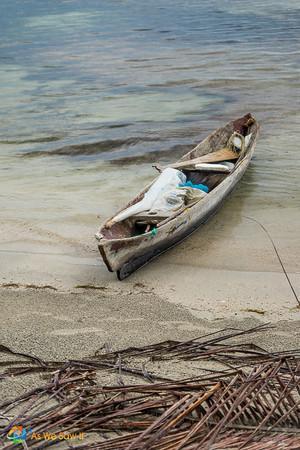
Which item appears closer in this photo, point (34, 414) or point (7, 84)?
point (34, 414)

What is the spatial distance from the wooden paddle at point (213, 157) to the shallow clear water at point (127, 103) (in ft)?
1.56

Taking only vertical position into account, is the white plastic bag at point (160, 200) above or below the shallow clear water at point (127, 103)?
above

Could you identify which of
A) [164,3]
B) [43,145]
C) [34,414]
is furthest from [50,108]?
[164,3]

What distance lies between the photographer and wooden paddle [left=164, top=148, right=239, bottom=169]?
897 centimetres

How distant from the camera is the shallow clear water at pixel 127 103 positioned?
955 cm

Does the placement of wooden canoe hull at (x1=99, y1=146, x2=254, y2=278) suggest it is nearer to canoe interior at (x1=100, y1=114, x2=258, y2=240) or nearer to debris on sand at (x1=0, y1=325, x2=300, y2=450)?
canoe interior at (x1=100, y1=114, x2=258, y2=240)

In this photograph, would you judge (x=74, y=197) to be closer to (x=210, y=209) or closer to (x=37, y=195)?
(x=37, y=195)

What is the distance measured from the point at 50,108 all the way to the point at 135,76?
4.08 metres

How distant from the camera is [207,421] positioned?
327cm

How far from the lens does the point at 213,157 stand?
9.52 m

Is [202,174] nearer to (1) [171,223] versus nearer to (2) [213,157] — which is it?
(2) [213,157]

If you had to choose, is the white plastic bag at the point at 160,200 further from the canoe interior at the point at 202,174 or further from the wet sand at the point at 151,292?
the wet sand at the point at 151,292

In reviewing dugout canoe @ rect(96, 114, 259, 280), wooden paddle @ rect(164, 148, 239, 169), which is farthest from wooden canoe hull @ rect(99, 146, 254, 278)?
wooden paddle @ rect(164, 148, 239, 169)

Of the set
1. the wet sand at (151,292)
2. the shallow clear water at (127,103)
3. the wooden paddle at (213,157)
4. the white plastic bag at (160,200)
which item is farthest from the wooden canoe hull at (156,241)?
the shallow clear water at (127,103)
